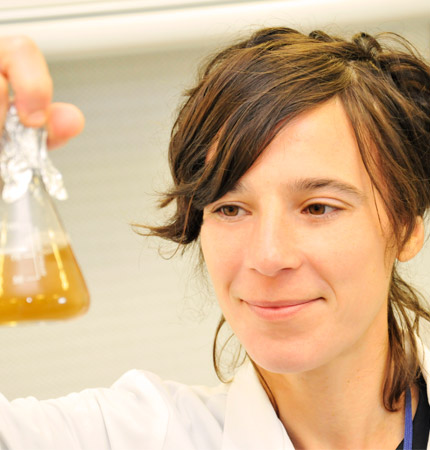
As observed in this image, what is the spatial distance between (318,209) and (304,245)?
0.21 ft

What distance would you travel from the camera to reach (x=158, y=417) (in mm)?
1058

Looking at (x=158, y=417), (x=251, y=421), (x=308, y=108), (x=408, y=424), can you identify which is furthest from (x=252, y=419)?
(x=308, y=108)

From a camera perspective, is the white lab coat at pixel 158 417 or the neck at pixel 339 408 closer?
the white lab coat at pixel 158 417

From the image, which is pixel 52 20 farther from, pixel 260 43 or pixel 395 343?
pixel 395 343

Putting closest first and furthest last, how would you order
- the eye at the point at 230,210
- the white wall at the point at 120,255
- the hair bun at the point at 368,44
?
1. the eye at the point at 230,210
2. the hair bun at the point at 368,44
3. the white wall at the point at 120,255

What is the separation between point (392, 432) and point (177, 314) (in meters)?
0.67

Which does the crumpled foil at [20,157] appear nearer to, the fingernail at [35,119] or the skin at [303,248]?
the fingernail at [35,119]

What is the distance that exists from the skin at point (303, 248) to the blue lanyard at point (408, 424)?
6.1 inches

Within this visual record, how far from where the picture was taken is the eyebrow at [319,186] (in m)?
0.95

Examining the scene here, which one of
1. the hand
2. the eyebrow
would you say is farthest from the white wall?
the hand

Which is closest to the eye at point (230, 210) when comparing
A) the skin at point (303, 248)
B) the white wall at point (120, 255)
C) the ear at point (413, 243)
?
the skin at point (303, 248)

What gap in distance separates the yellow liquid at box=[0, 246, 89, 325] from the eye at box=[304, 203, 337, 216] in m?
0.40

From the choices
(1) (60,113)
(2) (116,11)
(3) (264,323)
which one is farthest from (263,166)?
(2) (116,11)

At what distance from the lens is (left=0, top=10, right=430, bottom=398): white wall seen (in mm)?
1539
